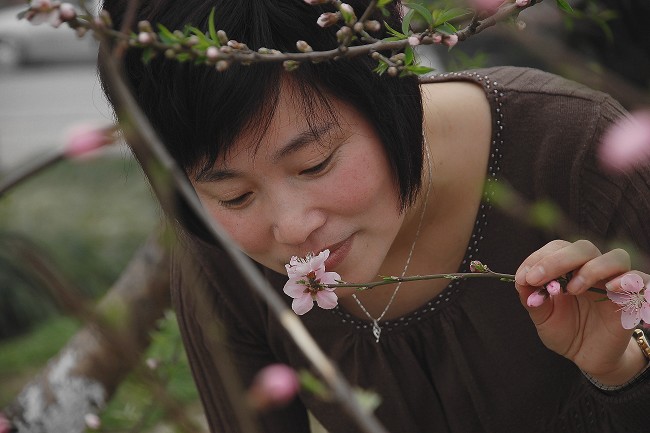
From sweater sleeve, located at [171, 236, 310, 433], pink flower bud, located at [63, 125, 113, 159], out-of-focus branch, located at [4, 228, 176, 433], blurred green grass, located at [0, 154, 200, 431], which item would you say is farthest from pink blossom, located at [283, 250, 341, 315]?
blurred green grass, located at [0, 154, 200, 431]

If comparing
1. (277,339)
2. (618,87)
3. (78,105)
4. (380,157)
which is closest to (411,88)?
(380,157)

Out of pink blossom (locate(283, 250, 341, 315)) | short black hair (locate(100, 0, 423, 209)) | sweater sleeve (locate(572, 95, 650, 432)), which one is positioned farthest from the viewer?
sweater sleeve (locate(572, 95, 650, 432))

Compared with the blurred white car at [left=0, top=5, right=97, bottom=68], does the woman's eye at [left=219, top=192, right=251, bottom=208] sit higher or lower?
higher

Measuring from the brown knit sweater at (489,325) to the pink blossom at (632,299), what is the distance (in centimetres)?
39

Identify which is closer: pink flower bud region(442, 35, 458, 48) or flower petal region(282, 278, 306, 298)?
pink flower bud region(442, 35, 458, 48)

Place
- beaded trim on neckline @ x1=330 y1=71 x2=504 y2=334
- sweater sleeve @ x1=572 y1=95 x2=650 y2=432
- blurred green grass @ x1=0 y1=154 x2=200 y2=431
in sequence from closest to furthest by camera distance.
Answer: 1. sweater sleeve @ x1=572 y1=95 x2=650 y2=432
2. beaded trim on neckline @ x1=330 y1=71 x2=504 y2=334
3. blurred green grass @ x1=0 y1=154 x2=200 y2=431

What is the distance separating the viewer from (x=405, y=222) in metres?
1.83

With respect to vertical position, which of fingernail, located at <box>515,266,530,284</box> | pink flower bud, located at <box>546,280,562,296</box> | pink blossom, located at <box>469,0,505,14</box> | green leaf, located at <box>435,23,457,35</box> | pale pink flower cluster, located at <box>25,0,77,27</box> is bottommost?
fingernail, located at <box>515,266,530,284</box>

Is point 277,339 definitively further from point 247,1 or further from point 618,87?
point 618,87

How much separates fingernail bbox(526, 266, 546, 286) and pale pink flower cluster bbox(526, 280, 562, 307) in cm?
1

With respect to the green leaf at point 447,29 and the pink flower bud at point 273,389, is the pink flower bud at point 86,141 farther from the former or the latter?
the green leaf at point 447,29

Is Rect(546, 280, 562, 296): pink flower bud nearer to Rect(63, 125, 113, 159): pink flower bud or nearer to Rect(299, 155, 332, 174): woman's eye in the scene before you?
Rect(299, 155, 332, 174): woman's eye

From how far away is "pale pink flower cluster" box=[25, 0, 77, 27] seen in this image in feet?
3.34

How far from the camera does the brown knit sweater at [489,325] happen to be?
1687 mm
